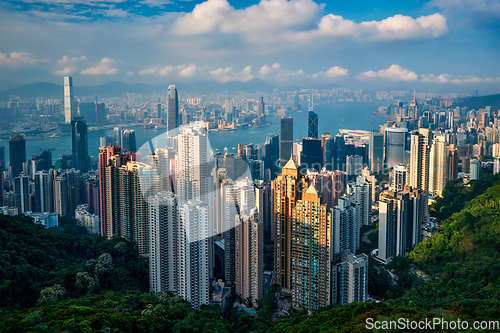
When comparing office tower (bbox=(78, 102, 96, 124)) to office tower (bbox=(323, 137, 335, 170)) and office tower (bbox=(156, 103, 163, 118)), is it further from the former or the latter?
office tower (bbox=(323, 137, 335, 170))

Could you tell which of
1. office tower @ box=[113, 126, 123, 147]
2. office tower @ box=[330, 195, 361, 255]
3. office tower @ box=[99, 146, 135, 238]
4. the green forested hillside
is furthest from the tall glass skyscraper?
office tower @ box=[330, 195, 361, 255]

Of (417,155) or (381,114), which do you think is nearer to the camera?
(417,155)

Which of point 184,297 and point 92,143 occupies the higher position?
point 92,143

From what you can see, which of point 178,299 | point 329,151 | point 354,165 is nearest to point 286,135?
point 329,151

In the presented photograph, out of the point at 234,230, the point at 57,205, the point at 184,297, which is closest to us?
the point at 184,297

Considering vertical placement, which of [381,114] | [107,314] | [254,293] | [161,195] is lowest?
[254,293]

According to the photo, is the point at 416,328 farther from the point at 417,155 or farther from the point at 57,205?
the point at 57,205

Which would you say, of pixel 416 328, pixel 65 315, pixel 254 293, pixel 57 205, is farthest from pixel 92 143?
pixel 416 328
